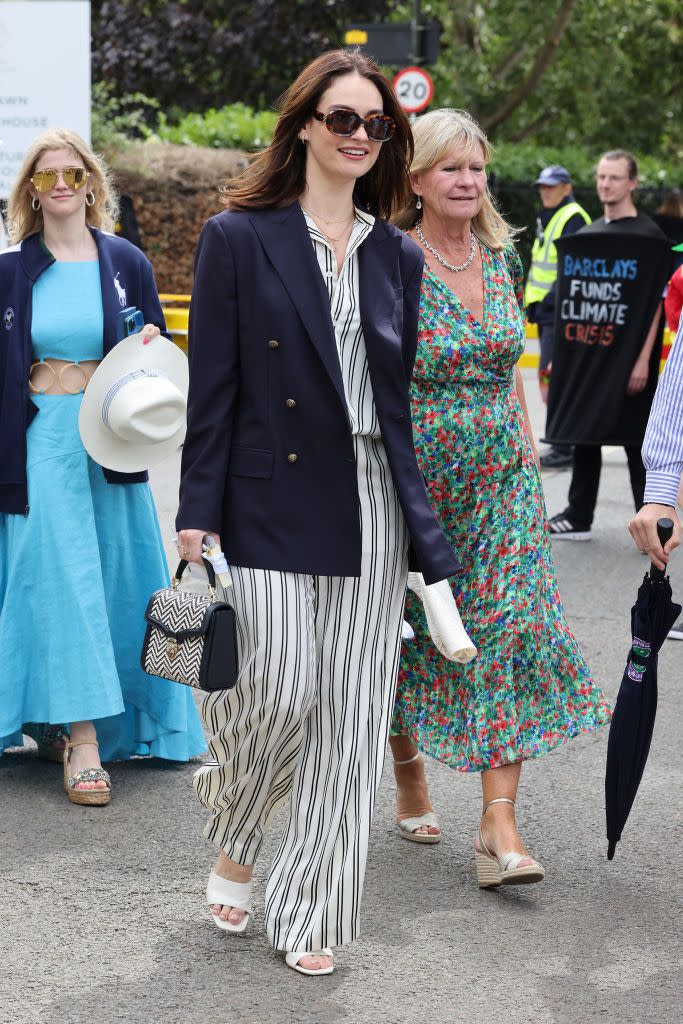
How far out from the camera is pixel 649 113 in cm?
3241

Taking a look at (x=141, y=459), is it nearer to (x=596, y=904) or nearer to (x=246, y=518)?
(x=246, y=518)

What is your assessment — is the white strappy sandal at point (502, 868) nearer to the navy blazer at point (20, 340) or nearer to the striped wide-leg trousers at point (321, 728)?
the striped wide-leg trousers at point (321, 728)

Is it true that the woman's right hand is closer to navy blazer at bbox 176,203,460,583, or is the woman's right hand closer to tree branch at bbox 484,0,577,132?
navy blazer at bbox 176,203,460,583

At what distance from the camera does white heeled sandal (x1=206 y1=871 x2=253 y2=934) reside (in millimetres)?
3785

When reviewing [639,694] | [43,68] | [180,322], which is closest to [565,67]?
[180,322]

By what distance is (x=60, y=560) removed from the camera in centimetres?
492

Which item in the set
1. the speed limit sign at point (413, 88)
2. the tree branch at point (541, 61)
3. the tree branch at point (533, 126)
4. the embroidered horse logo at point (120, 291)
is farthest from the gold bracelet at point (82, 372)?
the tree branch at point (533, 126)

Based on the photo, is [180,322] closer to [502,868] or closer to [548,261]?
[548,261]

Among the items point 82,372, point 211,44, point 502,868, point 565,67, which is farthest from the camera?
point 565,67

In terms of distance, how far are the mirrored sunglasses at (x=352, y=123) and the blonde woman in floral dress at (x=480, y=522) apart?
76 cm

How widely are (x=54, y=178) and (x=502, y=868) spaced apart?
8.18ft

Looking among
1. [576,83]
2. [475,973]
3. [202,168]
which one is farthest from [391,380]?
[576,83]

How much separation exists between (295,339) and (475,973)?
1504mm

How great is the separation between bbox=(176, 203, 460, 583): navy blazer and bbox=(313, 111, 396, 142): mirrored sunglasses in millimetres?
200
